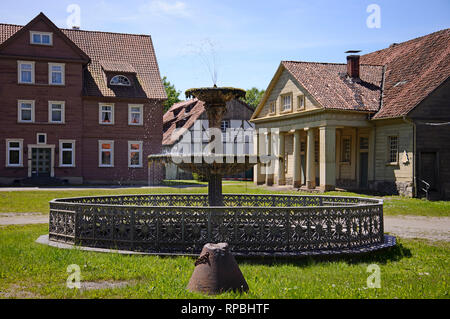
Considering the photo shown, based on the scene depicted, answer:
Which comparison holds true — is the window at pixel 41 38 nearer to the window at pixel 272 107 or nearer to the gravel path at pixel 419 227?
the window at pixel 272 107

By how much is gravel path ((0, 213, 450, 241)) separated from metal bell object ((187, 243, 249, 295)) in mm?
7834

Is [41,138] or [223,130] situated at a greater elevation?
[223,130]

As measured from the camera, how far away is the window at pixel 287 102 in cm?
3528

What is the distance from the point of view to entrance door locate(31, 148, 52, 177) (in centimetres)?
3672

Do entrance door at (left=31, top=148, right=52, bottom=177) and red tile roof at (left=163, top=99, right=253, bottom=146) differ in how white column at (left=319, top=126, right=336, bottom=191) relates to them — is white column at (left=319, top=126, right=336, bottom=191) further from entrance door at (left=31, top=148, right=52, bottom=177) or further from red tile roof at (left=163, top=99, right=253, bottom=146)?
red tile roof at (left=163, top=99, right=253, bottom=146)

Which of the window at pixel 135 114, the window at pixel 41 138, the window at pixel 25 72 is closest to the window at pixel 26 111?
the window at pixel 41 138

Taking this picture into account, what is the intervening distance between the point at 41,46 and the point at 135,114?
28.1 ft

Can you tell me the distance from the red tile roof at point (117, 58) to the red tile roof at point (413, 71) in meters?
17.5

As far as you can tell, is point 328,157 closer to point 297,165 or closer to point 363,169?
point 363,169

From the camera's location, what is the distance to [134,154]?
39.7 m

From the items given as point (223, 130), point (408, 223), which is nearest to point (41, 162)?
point (223, 130)

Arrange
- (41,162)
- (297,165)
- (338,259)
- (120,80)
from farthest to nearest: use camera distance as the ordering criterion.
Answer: (120,80), (41,162), (297,165), (338,259)

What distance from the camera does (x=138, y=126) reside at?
39.6 m

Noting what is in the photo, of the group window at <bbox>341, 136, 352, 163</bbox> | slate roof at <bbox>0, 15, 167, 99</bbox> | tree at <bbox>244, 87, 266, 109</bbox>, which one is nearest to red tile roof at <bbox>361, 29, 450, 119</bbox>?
window at <bbox>341, 136, 352, 163</bbox>
